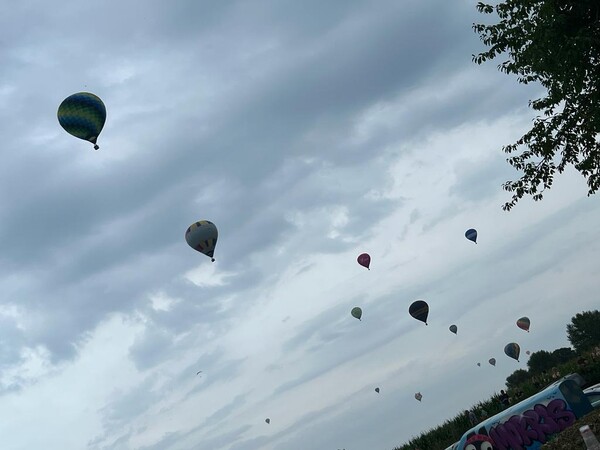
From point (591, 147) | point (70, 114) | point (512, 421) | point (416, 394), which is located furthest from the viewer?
point (416, 394)

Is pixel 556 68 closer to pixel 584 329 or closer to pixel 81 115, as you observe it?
pixel 81 115

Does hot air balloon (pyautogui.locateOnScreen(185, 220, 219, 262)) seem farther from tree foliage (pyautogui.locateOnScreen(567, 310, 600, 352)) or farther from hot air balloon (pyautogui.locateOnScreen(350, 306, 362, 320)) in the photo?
tree foliage (pyautogui.locateOnScreen(567, 310, 600, 352))

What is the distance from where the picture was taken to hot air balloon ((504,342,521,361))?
67.2 meters

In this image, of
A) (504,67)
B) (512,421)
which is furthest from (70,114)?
(512,421)

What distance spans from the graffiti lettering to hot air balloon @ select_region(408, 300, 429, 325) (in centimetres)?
3327

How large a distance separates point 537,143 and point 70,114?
91.4ft

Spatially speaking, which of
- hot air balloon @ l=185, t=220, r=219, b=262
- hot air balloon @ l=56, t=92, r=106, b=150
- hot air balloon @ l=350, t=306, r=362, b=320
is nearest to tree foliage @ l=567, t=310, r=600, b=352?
hot air balloon @ l=350, t=306, r=362, b=320

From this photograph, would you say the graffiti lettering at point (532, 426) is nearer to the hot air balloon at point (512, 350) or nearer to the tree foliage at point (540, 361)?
the hot air balloon at point (512, 350)

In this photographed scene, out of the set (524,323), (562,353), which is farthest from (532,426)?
(562,353)

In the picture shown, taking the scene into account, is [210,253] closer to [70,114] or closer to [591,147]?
[70,114]

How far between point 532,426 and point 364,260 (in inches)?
1640

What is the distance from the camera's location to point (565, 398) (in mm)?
20797

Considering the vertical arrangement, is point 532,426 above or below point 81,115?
below

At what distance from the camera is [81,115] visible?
39.9 meters
